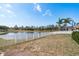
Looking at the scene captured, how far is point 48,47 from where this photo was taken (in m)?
4.44

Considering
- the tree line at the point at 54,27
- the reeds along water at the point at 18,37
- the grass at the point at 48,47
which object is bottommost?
the grass at the point at 48,47

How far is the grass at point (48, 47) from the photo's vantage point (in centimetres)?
440

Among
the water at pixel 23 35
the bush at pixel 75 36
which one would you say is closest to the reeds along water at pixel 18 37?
the water at pixel 23 35

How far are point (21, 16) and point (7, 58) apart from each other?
0.73 metres

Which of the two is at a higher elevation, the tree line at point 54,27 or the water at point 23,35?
the tree line at point 54,27

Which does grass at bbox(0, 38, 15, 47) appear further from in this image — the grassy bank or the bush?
the bush

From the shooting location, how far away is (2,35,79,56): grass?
4402mm

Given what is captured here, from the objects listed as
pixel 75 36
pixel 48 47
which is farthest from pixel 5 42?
pixel 75 36

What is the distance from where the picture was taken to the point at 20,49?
4.45m

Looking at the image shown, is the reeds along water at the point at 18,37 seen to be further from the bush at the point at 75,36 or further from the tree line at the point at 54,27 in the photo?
the bush at the point at 75,36

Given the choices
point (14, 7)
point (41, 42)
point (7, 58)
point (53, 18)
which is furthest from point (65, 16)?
point (7, 58)

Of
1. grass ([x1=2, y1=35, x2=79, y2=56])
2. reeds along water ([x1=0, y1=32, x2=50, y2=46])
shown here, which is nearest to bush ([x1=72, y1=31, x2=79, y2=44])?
grass ([x1=2, y1=35, x2=79, y2=56])

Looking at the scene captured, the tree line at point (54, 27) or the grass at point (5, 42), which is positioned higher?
the tree line at point (54, 27)

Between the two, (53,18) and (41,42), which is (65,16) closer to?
(53,18)
